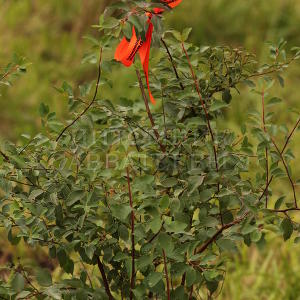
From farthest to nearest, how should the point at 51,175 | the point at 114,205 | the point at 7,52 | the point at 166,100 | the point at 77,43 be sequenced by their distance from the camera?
the point at 77,43 → the point at 7,52 → the point at 166,100 → the point at 51,175 → the point at 114,205

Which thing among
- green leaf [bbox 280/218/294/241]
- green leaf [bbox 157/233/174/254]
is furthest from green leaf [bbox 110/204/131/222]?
green leaf [bbox 280/218/294/241]

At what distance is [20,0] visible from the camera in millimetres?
4195

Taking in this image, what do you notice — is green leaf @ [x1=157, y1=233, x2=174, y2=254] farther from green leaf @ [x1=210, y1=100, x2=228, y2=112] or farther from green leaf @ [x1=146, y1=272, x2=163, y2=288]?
green leaf @ [x1=210, y1=100, x2=228, y2=112]

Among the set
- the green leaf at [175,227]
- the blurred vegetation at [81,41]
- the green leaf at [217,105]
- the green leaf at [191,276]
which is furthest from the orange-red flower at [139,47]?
the blurred vegetation at [81,41]

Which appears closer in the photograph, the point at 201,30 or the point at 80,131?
the point at 80,131

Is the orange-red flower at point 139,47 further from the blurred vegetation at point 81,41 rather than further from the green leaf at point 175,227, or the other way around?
the blurred vegetation at point 81,41

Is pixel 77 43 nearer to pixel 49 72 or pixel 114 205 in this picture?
pixel 49 72

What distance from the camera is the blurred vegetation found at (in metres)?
3.34

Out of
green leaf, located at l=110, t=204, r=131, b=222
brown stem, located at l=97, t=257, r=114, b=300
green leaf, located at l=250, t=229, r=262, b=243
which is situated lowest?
brown stem, located at l=97, t=257, r=114, b=300

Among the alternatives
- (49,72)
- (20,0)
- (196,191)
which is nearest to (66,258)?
(196,191)

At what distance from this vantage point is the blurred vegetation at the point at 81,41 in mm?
3338

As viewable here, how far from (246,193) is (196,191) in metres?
0.10

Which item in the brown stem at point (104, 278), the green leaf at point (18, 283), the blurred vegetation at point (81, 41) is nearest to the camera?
the green leaf at point (18, 283)

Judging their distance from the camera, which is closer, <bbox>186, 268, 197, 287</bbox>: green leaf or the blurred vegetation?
<bbox>186, 268, 197, 287</bbox>: green leaf
